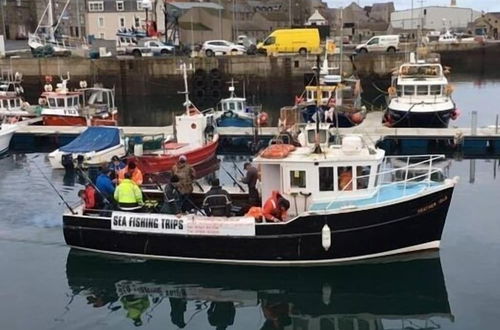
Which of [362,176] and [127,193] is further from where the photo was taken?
[127,193]

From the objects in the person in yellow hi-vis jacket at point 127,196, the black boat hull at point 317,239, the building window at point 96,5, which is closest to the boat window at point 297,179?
the black boat hull at point 317,239

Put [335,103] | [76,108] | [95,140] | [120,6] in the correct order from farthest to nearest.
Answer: [120,6], [76,108], [335,103], [95,140]

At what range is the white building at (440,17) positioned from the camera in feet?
359

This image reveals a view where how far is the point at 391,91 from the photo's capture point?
2922 centimetres

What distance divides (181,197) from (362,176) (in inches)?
147

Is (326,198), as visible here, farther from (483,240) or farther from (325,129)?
(483,240)

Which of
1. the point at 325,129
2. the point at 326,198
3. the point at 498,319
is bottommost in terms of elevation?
the point at 498,319

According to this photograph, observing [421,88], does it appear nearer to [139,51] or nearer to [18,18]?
[139,51]

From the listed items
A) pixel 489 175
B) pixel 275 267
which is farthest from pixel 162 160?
pixel 489 175

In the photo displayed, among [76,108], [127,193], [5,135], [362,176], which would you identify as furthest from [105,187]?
[76,108]

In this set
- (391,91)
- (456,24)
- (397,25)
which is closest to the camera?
(391,91)

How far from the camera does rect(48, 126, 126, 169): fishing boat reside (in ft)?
73.2

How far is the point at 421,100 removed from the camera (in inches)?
1093

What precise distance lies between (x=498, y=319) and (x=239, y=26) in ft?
257
